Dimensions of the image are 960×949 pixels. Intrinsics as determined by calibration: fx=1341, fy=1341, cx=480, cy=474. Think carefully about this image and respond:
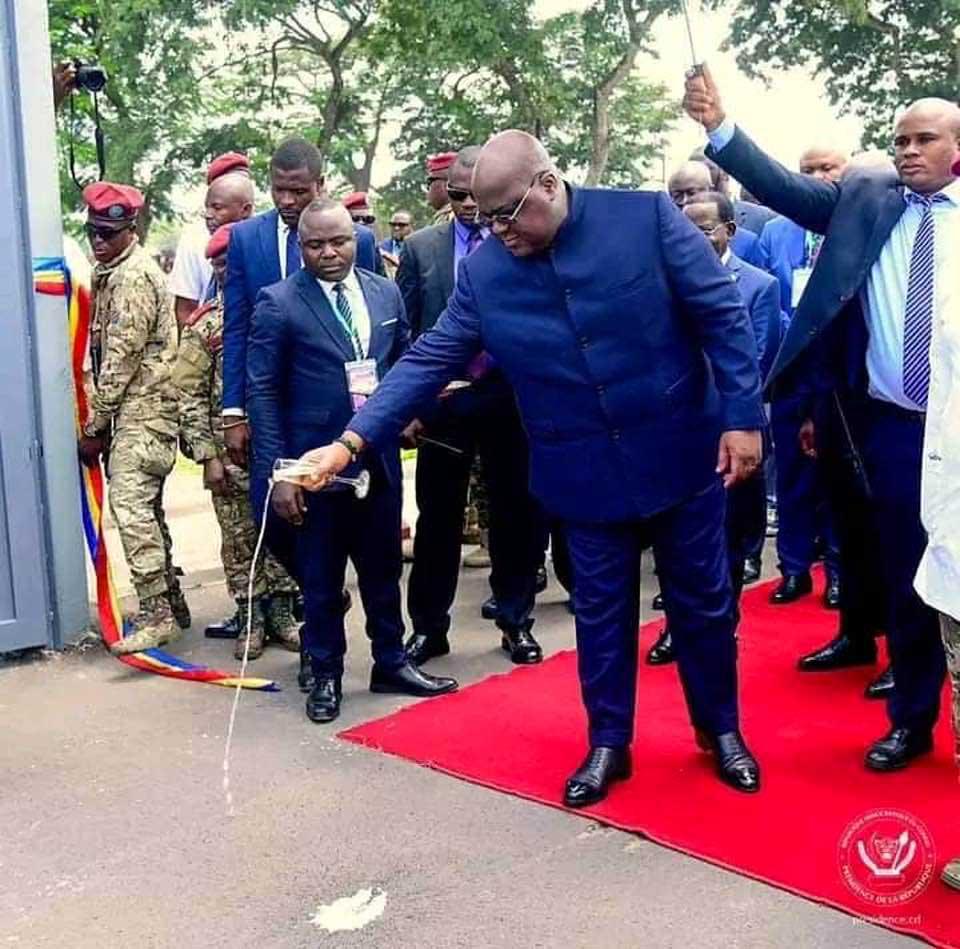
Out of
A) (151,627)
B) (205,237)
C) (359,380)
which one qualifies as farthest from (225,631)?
(205,237)

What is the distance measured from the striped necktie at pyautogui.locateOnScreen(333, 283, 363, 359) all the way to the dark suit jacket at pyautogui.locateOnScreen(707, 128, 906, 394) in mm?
1393

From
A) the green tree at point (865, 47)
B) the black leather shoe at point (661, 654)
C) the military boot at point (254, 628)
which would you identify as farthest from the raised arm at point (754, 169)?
the green tree at point (865, 47)

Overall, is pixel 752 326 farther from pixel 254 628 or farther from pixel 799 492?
pixel 254 628

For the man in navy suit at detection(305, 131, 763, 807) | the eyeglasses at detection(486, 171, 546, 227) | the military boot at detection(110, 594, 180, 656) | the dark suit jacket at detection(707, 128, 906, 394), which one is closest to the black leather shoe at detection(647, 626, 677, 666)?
the man in navy suit at detection(305, 131, 763, 807)

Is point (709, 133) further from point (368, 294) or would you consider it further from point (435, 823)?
point (435, 823)

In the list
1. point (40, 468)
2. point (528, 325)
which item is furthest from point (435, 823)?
point (40, 468)

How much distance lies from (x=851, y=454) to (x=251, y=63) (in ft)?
67.7

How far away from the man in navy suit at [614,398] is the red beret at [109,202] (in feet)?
6.54

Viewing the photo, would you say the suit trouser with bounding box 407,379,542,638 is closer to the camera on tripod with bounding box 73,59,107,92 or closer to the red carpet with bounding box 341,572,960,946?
the red carpet with bounding box 341,572,960,946

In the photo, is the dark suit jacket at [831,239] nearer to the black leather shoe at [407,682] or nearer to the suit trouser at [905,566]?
the suit trouser at [905,566]

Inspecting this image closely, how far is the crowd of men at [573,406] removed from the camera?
3734 mm

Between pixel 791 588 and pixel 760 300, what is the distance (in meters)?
1.46

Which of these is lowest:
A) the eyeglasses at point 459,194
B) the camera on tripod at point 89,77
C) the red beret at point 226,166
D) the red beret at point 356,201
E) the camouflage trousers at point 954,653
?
the camouflage trousers at point 954,653

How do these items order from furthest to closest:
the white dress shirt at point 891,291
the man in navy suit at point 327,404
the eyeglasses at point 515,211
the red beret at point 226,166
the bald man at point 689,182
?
the red beret at point 226,166, the bald man at point 689,182, the man in navy suit at point 327,404, the white dress shirt at point 891,291, the eyeglasses at point 515,211
